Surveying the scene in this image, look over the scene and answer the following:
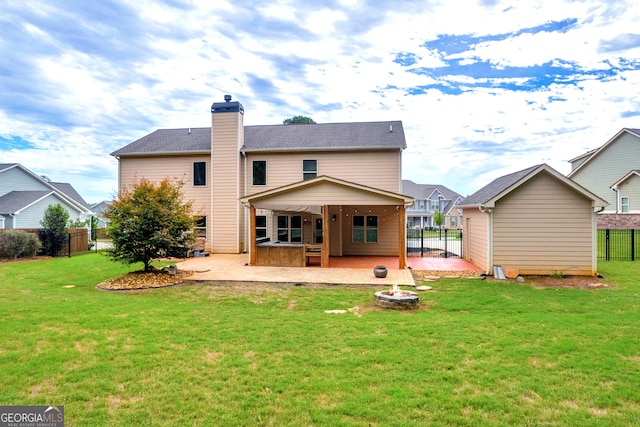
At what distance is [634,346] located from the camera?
548 centimetres

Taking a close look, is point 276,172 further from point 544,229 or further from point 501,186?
point 544,229

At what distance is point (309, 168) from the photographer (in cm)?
1936

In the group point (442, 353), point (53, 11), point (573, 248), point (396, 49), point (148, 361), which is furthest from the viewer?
point (396, 49)

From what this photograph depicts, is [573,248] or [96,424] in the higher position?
[573,248]

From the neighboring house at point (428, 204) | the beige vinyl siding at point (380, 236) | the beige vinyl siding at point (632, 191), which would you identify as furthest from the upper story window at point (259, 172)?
the neighboring house at point (428, 204)

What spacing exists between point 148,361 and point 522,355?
5.44 meters

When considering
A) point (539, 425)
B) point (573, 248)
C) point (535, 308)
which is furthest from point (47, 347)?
point (573, 248)

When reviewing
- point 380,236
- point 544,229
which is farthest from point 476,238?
point 380,236

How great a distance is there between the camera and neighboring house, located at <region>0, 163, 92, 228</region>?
2425cm

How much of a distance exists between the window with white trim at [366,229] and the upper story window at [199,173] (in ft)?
29.8

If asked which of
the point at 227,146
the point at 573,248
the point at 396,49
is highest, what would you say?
the point at 396,49

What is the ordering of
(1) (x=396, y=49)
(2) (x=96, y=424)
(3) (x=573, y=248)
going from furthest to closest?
(1) (x=396, y=49) < (3) (x=573, y=248) < (2) (x=96, y=424)

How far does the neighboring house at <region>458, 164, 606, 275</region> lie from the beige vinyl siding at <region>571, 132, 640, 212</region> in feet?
61.7

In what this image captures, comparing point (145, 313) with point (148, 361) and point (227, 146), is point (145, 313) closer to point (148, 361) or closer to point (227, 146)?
point (148, 361)
